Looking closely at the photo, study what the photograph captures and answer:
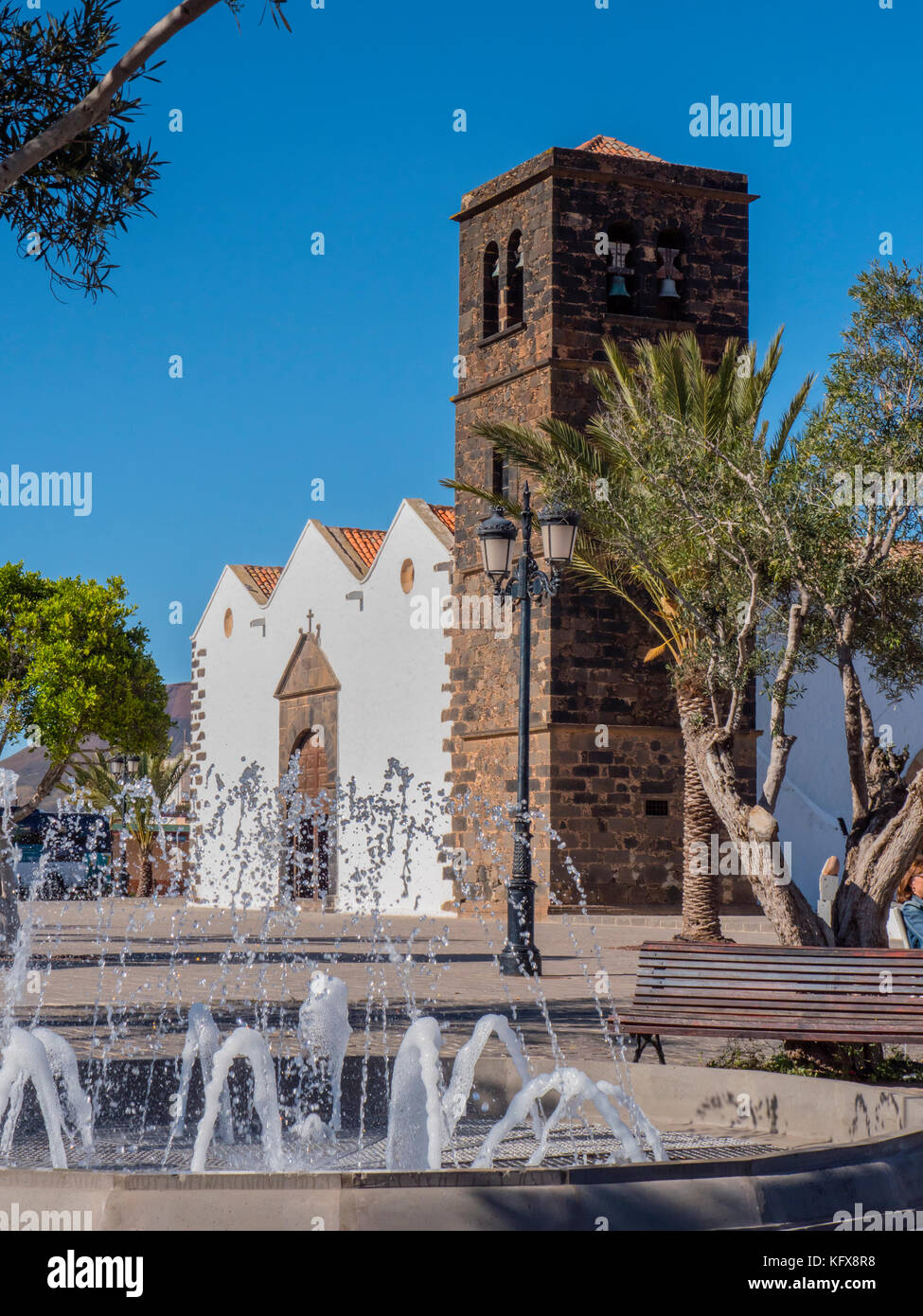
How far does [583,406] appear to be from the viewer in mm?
22812

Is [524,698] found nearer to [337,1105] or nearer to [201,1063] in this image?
[201,1063]

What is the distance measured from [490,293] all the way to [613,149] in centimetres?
295

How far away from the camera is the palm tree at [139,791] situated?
37969mm

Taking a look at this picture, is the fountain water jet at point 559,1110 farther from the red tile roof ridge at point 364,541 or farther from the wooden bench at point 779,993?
the red tile roof ridge at point 364,541

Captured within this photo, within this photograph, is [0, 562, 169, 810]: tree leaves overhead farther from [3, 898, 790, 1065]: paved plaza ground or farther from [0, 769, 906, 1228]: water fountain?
[0, 769, 906, 1228]: water fountain

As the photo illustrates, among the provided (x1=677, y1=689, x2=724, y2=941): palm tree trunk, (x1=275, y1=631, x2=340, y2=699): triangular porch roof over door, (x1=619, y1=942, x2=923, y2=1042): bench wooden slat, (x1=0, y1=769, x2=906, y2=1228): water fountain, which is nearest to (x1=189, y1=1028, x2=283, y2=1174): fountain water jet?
(x1=0, y1=769, x2=906, y2=1228): water fountain

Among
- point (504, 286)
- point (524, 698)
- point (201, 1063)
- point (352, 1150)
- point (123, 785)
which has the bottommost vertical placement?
point (352, 1150)

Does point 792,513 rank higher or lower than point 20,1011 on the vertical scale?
higher

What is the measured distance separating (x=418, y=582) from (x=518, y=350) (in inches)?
191

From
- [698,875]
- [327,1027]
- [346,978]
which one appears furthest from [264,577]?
[327,1027]

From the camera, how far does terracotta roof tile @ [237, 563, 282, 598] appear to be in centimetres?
3425
